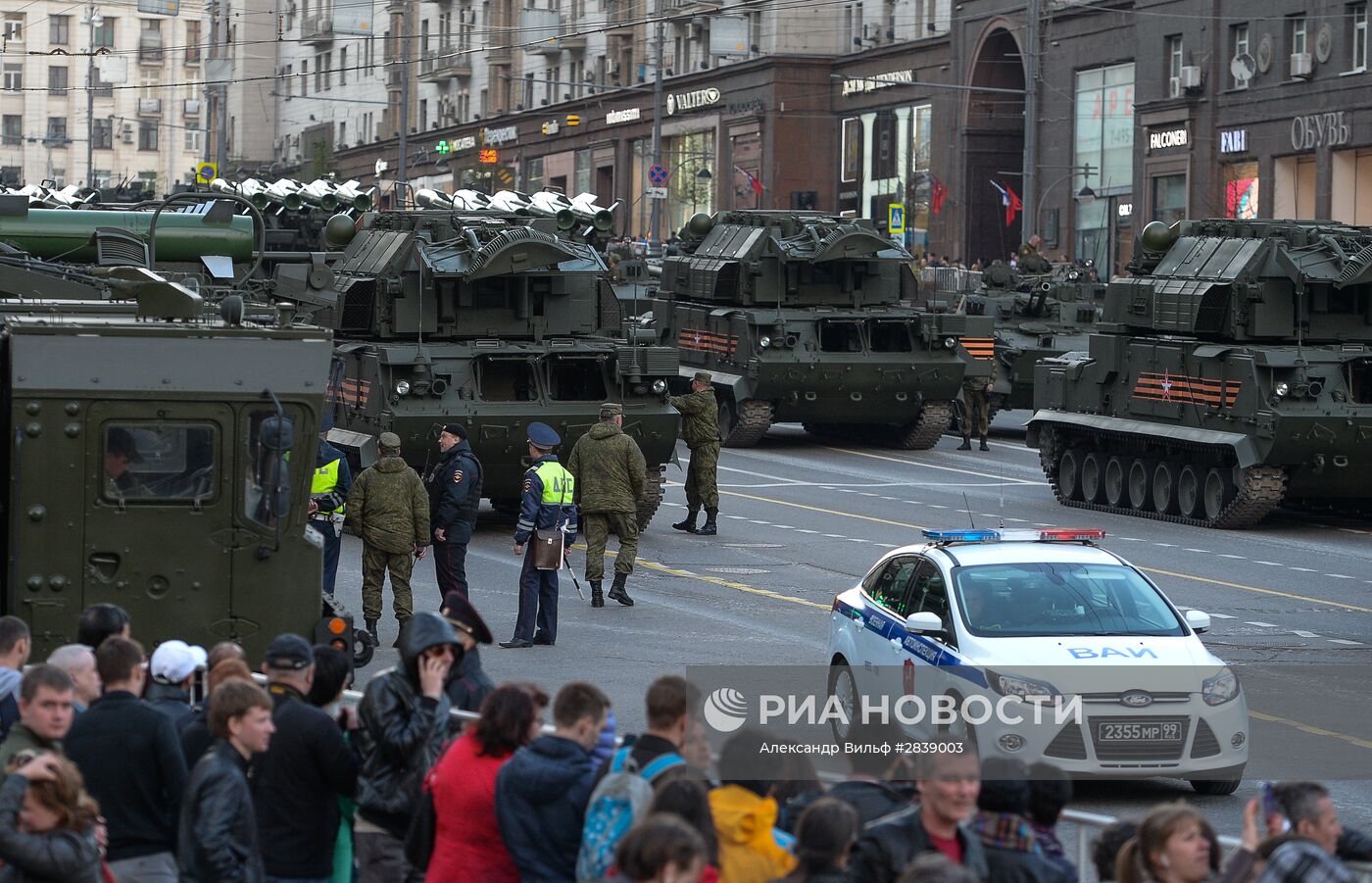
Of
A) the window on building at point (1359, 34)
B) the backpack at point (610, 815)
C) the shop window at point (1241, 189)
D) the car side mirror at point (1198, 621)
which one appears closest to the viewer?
the backpack at point (610, 815)

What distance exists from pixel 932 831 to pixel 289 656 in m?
2.64

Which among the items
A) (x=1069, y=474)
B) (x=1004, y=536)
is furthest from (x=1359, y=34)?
(x=1004, y=536)

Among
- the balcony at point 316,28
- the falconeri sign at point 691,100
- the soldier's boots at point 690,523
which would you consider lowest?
the soldier's boots at point 690,523

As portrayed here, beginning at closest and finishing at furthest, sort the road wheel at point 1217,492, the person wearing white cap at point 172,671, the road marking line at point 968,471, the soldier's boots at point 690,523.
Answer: the person wearing white cap at point 172,671 → the soldier's boots at point 690,523 → the road wheel at point 1217,492 → the road marking line at point 968,471

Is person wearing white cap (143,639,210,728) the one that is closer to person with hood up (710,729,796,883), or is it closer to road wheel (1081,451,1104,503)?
person with hood up (710,729,796,883)

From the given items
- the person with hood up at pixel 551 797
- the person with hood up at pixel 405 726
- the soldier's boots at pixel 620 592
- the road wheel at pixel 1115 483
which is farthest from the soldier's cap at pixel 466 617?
the road wheel at pixel 1115 483

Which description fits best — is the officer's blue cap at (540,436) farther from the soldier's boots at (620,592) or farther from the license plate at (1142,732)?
the license plate at (1142,732)

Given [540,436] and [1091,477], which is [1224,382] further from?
[540,436]

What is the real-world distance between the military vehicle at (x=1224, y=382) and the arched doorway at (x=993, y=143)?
1096 inches

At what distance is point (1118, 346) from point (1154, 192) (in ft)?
75.4

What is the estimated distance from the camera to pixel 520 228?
25.5 meters

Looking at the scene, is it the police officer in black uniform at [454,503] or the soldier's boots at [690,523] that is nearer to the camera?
the police officer in black uniform at [454,503]

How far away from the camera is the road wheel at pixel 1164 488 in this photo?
89.0 feet

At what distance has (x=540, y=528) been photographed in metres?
17.0
